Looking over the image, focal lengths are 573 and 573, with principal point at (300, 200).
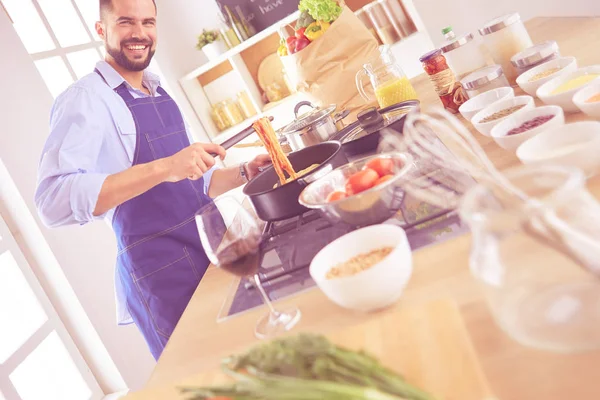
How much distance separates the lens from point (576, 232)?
56 centimetres

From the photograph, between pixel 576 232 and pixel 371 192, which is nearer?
pixel 576 232

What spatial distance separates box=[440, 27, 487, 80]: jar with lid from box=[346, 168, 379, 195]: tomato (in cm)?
81

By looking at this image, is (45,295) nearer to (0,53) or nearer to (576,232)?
(0,53)

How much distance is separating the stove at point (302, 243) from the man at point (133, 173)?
0.38 m

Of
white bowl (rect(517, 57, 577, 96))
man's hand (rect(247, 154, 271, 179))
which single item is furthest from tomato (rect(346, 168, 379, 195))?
man's hand (rect(247, 154, 271, 179))

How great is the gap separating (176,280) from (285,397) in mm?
1374

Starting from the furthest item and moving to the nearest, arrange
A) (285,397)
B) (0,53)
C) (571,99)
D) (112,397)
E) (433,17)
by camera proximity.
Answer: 1. (433,17)
2. (112,397)
3. (0,53)
4. (571,99)
5. (285,397)

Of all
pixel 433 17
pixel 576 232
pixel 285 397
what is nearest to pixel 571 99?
pixel 576 232

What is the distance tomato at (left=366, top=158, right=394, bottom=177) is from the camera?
1.10m

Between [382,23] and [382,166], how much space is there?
3264mm

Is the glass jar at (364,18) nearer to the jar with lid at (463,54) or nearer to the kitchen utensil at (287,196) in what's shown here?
the jar with lid at (463,54)

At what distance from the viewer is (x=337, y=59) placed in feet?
7.61

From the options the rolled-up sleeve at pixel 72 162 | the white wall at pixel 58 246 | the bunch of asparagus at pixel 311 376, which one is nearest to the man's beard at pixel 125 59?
the rolled-up sleeve at pixel 72 162

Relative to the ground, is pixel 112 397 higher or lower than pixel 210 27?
lower
